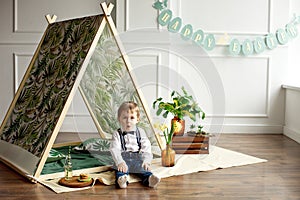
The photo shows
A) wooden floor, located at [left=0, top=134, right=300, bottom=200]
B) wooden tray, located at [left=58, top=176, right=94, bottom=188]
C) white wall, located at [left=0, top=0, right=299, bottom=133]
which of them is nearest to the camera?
wooden floor, located at [left=0, top=134, right=300, bottom=200]

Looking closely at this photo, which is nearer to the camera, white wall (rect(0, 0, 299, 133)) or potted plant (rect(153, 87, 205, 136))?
potted plant (rect(153, 87, 205, 136))

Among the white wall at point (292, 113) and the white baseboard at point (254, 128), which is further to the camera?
the white baseboard at point (254, 128)

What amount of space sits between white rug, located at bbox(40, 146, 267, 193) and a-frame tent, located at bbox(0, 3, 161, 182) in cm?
15

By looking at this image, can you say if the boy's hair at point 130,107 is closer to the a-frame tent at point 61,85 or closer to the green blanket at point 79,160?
the a-frame tent at point 61,85

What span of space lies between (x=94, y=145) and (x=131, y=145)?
0.65m

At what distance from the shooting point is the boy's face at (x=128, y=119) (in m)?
2.53

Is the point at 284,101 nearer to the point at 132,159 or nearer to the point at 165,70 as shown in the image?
the point at 165,70

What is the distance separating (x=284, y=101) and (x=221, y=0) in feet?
3.86

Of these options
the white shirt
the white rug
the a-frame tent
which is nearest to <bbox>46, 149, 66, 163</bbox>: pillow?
the a-frame tent

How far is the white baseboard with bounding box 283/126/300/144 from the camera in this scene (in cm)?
384

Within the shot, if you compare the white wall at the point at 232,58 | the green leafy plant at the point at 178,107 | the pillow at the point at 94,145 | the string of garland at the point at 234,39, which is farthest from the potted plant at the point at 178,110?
the string of garland at the point at 234,39

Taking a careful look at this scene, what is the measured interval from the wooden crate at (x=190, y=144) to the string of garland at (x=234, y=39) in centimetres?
128

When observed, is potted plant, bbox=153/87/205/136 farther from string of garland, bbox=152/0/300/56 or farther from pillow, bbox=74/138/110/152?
string of garland, bbox=152/0/300/56

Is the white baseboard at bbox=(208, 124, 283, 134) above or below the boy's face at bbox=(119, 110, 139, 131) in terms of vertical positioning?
below
